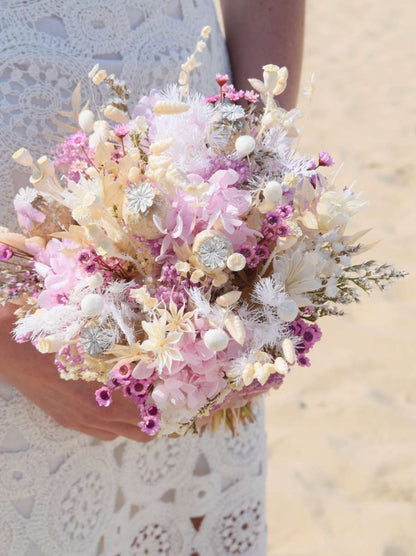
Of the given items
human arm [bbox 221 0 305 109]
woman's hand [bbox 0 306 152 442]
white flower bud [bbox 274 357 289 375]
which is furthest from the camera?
human arm [bbox 221 0 305 109]

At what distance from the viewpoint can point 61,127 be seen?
1.14 metres

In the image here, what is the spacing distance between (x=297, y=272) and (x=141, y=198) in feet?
0.78

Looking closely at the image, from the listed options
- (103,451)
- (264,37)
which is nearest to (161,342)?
(103,451)

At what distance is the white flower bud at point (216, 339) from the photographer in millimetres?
888

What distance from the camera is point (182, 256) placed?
95 cm

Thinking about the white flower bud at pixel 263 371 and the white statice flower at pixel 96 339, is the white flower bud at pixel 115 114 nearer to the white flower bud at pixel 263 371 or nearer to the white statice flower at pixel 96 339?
the white statice flower at pixel 96 339

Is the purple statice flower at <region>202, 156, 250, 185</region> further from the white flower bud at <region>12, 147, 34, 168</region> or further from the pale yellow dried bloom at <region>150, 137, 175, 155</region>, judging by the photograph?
the white flower bud at <region>12, 147, 34, 168</region>

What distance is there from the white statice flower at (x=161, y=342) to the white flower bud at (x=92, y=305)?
0.21 ft

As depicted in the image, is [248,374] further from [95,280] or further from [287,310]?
[95,280]

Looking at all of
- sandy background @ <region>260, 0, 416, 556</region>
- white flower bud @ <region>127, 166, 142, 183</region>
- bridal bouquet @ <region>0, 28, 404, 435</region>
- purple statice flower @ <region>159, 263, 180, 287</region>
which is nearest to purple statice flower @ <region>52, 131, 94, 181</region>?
bridal bouquet @ <region>0, 28, 404, 435</region>

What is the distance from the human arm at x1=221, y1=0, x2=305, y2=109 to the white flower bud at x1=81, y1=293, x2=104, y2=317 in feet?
2.57

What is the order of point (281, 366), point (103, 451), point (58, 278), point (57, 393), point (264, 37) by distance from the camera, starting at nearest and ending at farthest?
point (281, 366), point (58, 278), point (57, 393), point (103, 451), point (264, 37)

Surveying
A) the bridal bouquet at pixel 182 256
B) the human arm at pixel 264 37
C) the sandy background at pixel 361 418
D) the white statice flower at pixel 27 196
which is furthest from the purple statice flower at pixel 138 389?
the sandy background at pixel 361 418

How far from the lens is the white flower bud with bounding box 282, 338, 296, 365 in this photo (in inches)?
35.5
